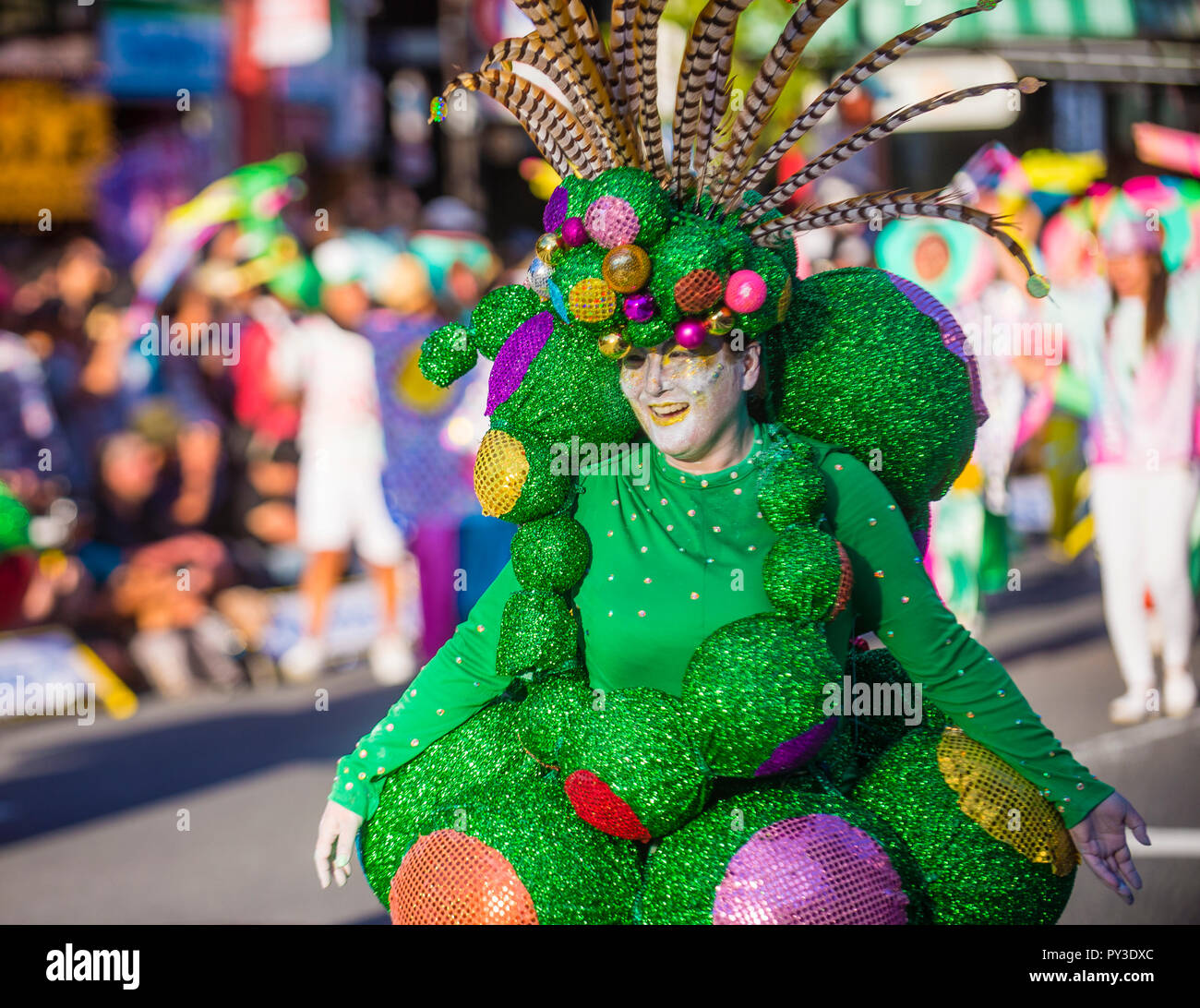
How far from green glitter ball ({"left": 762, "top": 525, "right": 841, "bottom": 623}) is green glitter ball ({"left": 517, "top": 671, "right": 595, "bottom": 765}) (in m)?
0.34

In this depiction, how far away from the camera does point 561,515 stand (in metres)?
2.17

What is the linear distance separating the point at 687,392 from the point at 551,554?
0.33 meters

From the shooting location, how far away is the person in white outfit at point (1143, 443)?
602 centimetres

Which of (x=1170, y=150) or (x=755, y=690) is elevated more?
(x=1170, y=150)

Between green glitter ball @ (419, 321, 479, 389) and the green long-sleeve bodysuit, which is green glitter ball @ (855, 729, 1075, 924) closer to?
the green long-sleeve bodysuit

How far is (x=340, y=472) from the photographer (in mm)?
7188

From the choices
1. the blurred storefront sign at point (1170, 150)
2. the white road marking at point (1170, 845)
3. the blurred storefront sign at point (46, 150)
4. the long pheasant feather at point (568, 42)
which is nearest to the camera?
the long pheasant feather at point (568, 42)

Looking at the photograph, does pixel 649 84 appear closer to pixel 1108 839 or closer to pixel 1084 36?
pixel 1108 839

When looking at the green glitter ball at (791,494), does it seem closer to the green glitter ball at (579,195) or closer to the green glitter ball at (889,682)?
the green glitter ball at (889,682)

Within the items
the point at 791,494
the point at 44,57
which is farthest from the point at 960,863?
the point at 44,57

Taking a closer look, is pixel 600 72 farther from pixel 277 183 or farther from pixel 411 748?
pixel 277 183

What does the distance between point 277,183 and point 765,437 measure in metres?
7.29

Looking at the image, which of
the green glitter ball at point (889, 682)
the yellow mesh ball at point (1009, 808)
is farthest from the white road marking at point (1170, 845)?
the yellow mesh ball at point (1009, 808)
